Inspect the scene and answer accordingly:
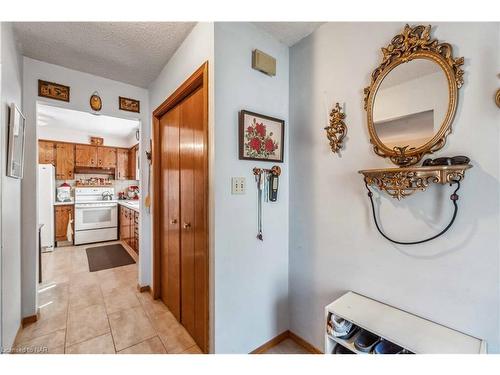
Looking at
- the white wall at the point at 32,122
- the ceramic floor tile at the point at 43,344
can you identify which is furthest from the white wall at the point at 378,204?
the white wall at the point at 32,122

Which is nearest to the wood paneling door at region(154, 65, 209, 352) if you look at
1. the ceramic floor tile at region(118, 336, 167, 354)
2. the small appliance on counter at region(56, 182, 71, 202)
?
the ceramic floor tile at region(118, 336, 167, 354)

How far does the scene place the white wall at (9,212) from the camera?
1.34 meters

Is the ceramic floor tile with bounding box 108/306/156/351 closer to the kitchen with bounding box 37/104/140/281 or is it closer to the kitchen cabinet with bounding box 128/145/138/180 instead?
the kitchen with bounding box 37/104/140/281

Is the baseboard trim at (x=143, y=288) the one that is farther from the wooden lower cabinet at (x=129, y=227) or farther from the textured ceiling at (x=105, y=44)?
the textured ceiling at (x=105, y=44)

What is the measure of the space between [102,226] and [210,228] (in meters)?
4.19

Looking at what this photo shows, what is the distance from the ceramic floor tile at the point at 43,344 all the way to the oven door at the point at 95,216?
9.95ft

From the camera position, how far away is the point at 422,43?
1.07 meters

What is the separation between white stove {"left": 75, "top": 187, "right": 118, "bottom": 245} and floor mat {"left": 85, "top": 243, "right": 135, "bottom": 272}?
1.22ft

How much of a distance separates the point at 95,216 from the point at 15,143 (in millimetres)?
3339

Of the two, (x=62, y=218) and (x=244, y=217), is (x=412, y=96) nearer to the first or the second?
(x=244, y=217)

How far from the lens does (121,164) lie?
5172mm

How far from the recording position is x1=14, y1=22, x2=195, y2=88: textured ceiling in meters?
1.54

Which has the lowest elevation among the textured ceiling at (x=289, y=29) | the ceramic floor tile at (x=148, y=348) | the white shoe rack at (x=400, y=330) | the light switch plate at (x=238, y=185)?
the ceramic floor tile at (x=148, y=348)
